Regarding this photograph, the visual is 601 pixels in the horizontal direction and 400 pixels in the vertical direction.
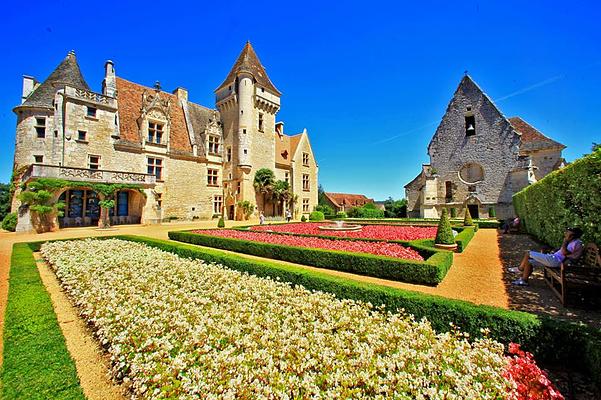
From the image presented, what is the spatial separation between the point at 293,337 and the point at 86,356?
280cm

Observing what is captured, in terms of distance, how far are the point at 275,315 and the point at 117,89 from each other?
27798 millimetres

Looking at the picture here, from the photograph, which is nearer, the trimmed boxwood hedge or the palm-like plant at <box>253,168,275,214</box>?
the trimmed boxwood hedge

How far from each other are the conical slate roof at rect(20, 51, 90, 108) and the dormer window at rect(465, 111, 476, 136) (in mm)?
34009

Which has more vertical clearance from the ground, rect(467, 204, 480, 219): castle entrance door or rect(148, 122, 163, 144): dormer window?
rect(148, 122, 163, 144): dormer window

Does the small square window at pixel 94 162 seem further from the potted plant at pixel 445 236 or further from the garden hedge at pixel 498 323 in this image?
the potted plant at pixel 445 236

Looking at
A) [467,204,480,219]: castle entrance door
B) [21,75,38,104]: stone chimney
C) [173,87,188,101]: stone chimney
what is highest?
[173,87,188,101]: stone chimney

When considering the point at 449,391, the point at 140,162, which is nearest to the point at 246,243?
the point at 449,391

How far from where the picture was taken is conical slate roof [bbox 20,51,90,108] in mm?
18609

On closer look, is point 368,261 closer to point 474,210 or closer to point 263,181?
point 263,181

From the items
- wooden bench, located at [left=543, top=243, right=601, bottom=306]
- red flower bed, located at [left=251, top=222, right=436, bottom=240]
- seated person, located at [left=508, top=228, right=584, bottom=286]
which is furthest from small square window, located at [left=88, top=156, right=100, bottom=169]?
wooden bench, located at [left=543, top=243, right=601, bottom=306]

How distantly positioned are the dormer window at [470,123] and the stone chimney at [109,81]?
32507 millimetres

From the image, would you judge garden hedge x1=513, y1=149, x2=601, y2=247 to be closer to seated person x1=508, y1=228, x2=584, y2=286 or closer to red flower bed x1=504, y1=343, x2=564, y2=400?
seated person x1=508, y1=228, x2=584, y2=286

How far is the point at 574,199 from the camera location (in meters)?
6.05

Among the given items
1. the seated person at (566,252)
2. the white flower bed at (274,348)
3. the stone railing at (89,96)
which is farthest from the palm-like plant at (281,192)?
the seated person at (566,252)
